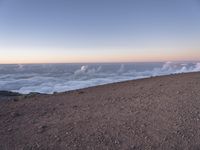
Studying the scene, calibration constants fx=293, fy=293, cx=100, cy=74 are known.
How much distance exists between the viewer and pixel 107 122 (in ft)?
23.1

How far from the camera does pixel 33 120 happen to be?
7539mm

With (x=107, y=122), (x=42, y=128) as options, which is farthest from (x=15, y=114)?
(x=107, y=122)

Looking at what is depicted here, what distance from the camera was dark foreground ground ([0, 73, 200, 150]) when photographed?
598 cm

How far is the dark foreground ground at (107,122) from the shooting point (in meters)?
5.98

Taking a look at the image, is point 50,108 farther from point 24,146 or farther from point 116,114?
point 24,146

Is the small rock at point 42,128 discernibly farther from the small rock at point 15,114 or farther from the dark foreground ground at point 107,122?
the small rock at point 15,114

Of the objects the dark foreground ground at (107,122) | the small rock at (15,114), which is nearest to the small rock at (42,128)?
the dark foreground ground at (107,122)

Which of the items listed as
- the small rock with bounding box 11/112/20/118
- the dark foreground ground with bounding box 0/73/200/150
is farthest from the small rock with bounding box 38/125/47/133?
the small rock with bounding box 11/112/20/118

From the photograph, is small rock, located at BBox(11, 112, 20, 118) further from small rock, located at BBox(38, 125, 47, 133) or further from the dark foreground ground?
small rock, located at BBox(38, 125, 47, 133)

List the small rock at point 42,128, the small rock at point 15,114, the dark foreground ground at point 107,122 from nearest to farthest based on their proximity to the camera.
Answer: the dark foreground ground at point 107,122
the small rock at point 42,128
the small rock at point 15,114

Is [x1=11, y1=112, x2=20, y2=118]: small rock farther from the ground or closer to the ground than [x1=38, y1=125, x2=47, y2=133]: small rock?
farther from the ground

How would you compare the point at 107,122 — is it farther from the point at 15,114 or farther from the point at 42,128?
the point at 15,114

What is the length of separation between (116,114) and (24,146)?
260 cm

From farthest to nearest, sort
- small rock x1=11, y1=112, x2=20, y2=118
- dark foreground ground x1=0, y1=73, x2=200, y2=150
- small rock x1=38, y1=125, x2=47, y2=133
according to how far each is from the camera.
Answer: small rock x1=11, y1=112, x2=20, y2=118 → small rock x1=38, y1=125, x2=47, y2=133 → dark foreground ground x1=0, y1=73, x2=200, y2=150
